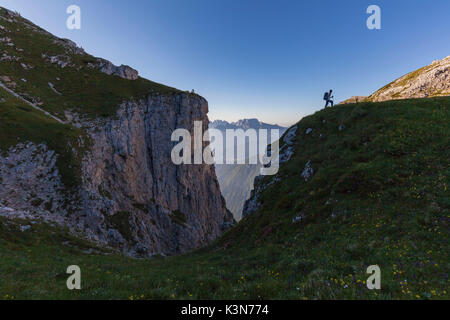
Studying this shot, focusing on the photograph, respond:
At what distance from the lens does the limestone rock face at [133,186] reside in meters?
28.2

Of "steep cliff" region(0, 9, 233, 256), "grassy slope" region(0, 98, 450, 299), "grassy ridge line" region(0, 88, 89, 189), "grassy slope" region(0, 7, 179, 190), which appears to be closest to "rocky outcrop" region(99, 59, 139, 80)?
"steep cliff" region(0, 9, 233, 256)

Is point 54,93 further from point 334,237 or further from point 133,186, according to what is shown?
point 334,237

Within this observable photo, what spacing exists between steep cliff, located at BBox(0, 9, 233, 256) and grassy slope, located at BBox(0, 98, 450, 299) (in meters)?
10.6

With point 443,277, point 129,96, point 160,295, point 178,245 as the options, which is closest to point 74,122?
point 129,96

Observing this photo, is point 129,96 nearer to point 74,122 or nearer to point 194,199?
point 74,122

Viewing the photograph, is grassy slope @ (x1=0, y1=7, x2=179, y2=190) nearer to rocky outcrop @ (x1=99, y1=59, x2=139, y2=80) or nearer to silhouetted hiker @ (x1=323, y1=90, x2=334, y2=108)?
rocky outcrop @ (x1=99, y1=59, x2=139, y2=80)

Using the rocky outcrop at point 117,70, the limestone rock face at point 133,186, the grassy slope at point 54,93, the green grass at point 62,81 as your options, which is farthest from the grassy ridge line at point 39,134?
the rocky outcrop at point 117,70

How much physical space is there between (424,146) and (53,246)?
35.5 metres

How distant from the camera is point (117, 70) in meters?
70.6

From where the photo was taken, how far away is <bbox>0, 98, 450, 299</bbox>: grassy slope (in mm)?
6891

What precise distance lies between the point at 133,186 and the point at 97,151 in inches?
618

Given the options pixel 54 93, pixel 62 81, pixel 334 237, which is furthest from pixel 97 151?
pixel 334 237

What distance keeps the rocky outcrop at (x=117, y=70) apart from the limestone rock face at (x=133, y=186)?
44.5 ft

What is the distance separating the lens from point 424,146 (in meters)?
15.9
